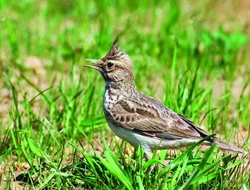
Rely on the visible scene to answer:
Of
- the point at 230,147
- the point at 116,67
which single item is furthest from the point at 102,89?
the point at 230,147

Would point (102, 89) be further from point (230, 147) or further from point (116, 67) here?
point (230, 147)

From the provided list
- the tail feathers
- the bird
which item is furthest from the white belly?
the tail feathers

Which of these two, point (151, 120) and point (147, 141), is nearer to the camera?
point (147, 141)

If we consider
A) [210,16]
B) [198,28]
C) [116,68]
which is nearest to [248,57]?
[198,28]

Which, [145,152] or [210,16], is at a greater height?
[210,16]

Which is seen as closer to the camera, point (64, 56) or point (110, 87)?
point (110, 87)

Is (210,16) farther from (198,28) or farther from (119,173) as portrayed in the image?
(119,173)

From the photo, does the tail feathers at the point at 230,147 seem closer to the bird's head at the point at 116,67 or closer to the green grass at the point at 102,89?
the green grass at the point at 102,89

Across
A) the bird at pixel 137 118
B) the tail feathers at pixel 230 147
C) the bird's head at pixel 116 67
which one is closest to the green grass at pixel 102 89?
the tail feathers at pixel 230 147
